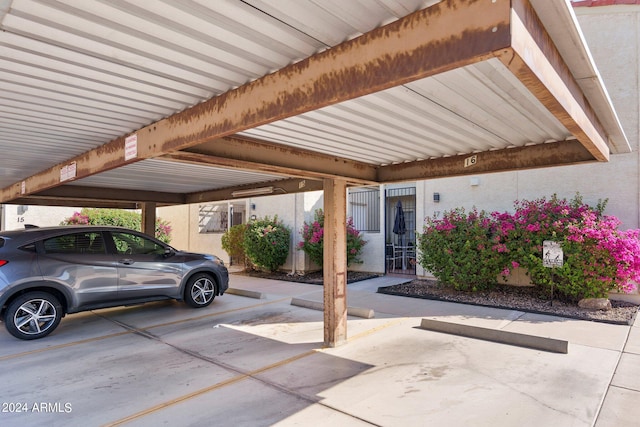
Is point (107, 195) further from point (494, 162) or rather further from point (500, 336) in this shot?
A: point (500, 336)

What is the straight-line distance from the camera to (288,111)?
7.94ft

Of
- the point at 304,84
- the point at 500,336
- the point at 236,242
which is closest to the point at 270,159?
the point at 304,84

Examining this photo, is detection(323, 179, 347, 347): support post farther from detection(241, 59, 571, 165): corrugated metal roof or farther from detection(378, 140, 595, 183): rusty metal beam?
detection(378, 140, 595, 183): rusty metal beam

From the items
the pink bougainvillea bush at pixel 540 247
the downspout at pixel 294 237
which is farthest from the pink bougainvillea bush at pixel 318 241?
the pink bougainvillea bush at pixel 540 247

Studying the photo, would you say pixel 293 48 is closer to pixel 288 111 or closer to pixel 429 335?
pixel 288 111

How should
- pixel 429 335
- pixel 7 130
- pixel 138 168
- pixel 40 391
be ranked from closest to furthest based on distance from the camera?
pixel 40 391, pixel 7 130, pixel 429 335, pixel 138 168

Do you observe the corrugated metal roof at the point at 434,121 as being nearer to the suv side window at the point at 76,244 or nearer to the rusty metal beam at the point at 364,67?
the rusty metal beam at the point at 364,67

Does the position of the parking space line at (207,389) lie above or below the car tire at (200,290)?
below

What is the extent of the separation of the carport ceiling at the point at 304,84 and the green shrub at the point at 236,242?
769 cm

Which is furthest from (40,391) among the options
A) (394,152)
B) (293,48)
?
(394,152)

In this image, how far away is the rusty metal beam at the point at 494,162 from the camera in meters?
4.03

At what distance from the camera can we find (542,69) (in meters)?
1.84

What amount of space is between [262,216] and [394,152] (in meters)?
8.71

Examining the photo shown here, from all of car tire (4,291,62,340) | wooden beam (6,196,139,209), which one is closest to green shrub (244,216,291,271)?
wooden beam (6,196,139,209)
